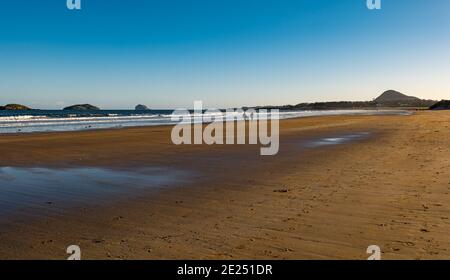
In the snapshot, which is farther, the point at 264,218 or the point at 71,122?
the point at 71,122

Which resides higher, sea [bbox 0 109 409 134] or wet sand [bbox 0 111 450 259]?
sea [bbox 0 109 409 134]

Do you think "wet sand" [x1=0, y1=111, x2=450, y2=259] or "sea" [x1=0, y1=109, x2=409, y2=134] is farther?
"sea" [x1=0, y1=109, x2=409, y2=134]

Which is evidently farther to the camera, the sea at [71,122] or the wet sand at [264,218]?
the sea at [71,122]

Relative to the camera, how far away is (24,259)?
4934mm

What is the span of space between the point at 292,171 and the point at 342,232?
5538mm

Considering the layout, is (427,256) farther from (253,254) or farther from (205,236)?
(205,236)

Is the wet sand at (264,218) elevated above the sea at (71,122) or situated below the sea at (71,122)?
below

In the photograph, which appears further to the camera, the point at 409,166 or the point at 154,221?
the point at 409,166

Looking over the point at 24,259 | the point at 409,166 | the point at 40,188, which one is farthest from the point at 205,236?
the point at 409,166

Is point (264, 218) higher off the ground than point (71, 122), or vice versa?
point (71, 122)

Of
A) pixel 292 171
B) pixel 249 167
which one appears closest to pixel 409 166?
pixel 292 171
